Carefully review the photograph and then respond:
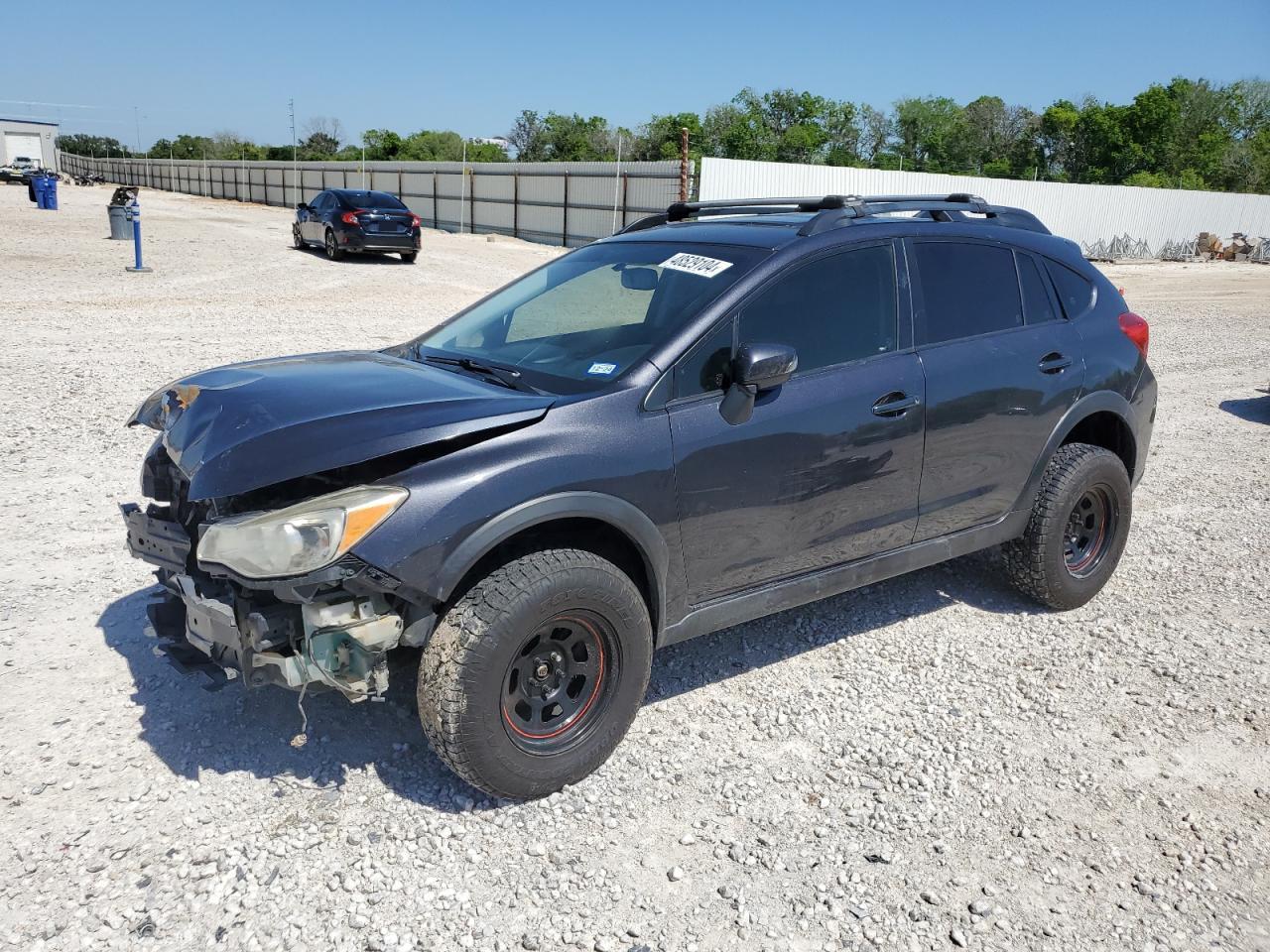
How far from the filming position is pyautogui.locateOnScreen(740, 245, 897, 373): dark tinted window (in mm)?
3664

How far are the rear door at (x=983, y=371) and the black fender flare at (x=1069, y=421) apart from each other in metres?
0.04

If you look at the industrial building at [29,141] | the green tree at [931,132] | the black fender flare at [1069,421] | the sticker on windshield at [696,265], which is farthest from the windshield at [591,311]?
the industrial building at [29,141]

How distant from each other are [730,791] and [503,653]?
99 cm

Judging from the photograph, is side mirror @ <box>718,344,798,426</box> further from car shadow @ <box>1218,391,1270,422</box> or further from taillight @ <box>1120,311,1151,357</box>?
car shadow @ <box>1218,391,1270,422</box>

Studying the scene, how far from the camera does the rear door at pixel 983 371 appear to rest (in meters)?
4.10

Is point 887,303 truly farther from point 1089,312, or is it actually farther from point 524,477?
point 524,477

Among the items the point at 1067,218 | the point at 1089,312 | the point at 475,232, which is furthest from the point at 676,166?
the point at 1089,312

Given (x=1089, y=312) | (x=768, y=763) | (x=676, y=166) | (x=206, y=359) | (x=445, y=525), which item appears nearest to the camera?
(x=445, y=525)

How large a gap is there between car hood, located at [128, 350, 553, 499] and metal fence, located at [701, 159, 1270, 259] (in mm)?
23543

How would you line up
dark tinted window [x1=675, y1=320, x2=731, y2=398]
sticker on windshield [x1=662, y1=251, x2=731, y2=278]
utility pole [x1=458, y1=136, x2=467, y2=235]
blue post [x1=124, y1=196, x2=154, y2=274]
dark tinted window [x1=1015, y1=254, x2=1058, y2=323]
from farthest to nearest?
utility pole [x1=458, y1=136, x2=467, y2=235] → blue post [x1=124, y1=196, x2=154, y2=274] → dark tinted window [x1=1015, y1=254, x2=1058, y2=323] → sticker on windshield [x1=662, y1=251, x2=731, y2=278] → dark tinted window [x1=675, y1=320, x2=731, y2=398]

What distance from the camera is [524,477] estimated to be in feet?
9.88

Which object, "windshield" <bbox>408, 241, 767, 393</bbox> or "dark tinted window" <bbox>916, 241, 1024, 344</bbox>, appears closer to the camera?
"windshield" <bbox>408, 241, 767, 393</bbox>

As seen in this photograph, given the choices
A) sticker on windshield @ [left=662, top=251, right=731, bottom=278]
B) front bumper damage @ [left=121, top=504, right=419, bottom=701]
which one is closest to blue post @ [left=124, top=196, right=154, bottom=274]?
sticker on windshield @ [left=662, top=251, right=731, bottom=278]

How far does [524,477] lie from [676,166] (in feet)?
86.4
